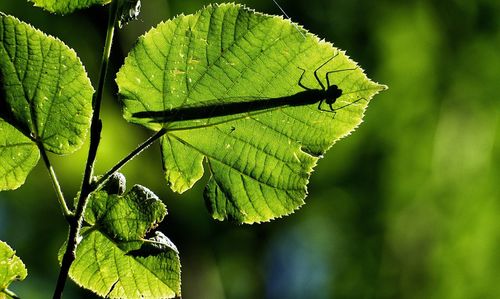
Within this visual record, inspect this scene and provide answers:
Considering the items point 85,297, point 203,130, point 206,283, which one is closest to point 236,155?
point 203,130

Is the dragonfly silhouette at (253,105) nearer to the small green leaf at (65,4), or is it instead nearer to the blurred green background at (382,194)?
the small green leaf at (65,4)

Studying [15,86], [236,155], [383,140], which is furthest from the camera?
[383,140]

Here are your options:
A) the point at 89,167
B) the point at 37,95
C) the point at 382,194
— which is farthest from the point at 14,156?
the point at 382,194

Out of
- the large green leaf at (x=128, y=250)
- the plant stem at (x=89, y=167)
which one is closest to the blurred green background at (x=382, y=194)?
the large green leaf at (x=128, y=250)

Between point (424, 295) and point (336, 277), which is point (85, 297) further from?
point (424, 295)

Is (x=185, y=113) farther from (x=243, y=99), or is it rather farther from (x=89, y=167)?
(x=89, y=167)
